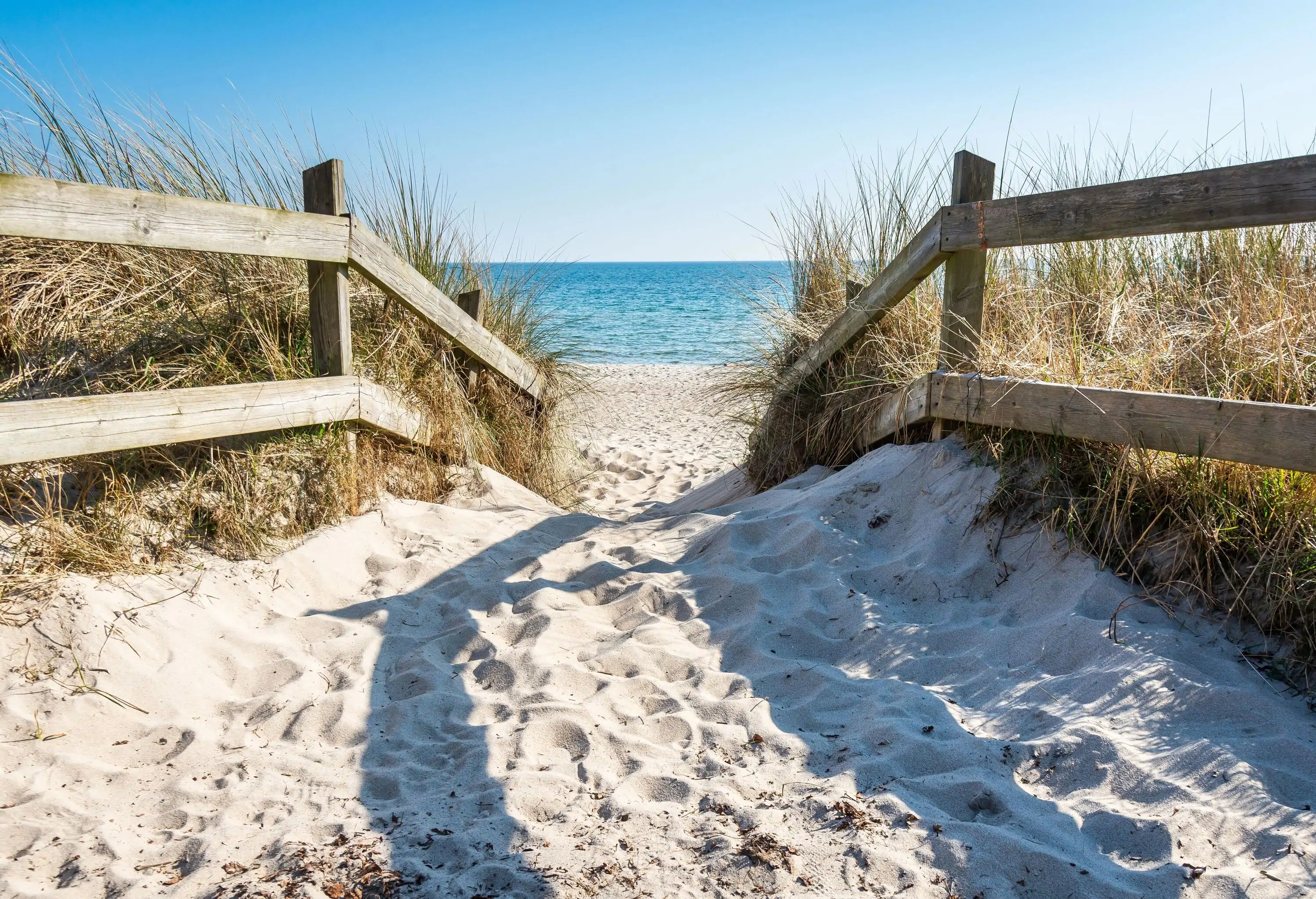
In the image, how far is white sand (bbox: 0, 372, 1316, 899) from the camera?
207 centimetres

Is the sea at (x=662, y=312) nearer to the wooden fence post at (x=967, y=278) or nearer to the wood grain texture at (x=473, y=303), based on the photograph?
the wood grain texture at (x=473, y=303)

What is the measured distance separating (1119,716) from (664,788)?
1.45 metres

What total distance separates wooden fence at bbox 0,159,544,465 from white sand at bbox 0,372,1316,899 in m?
0.62

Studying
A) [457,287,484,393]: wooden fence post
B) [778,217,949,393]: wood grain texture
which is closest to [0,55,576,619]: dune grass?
[457,287,484,393]: wooden fence post

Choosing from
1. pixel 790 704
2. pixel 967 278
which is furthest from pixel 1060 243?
pixel 790 704

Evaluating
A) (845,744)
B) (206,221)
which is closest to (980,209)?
(845,744)

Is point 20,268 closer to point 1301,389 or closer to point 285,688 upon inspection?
point 285,688

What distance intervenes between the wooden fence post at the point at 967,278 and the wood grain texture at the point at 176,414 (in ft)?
9.94

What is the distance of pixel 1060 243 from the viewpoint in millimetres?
3715

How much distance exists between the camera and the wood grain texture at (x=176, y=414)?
9.53ft

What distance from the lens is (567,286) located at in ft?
169

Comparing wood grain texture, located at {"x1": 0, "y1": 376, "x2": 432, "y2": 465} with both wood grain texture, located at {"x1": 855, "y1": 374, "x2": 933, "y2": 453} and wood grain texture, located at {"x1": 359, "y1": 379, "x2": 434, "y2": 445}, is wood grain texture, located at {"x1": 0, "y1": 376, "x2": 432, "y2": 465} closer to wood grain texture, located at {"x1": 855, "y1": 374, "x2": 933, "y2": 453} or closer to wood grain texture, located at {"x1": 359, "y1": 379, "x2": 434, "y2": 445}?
wood grain texture, located at {"x1": 359, "y1": 379, "x2": 434, "y2": 445}

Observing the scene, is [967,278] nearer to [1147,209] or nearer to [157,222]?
[1147,209]

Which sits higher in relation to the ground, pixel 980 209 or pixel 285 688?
pixel 980 209
